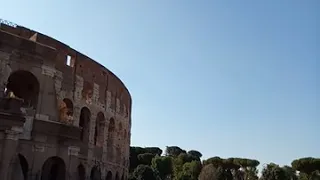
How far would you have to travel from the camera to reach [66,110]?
20859mm

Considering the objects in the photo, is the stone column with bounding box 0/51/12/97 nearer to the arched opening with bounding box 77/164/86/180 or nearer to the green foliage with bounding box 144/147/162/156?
the arched opening with bounding box 77/164/86/180

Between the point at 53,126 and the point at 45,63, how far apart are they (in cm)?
278

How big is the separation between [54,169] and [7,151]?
18.7 ft

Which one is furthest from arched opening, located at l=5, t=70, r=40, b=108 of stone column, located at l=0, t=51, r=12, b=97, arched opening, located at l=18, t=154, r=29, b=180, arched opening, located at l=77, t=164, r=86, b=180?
arched opening, located at l=77, t=164, r=86, b=180

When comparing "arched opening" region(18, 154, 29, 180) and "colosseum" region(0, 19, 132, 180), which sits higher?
"colosseum" region(0, 19, 132, 180)

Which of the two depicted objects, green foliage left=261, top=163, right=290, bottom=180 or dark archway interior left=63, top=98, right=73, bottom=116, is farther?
green foliage left=261, top=163, right=290, bottom=180

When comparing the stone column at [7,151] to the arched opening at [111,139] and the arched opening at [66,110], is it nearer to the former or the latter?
the arched opening at [66,110]

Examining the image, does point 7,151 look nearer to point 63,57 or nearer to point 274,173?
point 63,57

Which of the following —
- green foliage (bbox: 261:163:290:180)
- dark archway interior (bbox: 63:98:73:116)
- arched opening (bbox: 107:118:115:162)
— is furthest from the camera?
green foliage (bbox: 261:163:290:180)

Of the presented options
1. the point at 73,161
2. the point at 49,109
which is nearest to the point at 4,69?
the point at 49,109

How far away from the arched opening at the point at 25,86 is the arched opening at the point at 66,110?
172 centimetres

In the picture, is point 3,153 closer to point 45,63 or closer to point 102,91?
point 45,63

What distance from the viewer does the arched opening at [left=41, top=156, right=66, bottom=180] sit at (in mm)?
19312

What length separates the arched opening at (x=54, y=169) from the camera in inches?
760
